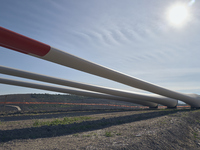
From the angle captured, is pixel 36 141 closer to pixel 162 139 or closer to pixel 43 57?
pixel 43 57

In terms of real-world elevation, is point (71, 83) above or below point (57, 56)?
below

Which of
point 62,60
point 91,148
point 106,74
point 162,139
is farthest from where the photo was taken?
point 106,74

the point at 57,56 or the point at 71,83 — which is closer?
the point at 57,56

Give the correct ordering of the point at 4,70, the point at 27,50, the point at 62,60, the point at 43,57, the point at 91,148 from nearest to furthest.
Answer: the point at 91,148, the point at 27,50, the point at 43,57, the point at 62,60, the point at 4,70

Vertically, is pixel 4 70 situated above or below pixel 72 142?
→ above

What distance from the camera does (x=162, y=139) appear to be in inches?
243

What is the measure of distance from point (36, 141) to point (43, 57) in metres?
Result: 3.65

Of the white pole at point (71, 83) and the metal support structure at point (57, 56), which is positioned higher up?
the metal support structure at point (57, 56)

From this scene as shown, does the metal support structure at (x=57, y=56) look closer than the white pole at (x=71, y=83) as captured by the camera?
Yes

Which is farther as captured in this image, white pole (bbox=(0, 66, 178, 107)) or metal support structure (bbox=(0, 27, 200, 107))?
white pole (bbox=(0, 66, 178, 107))

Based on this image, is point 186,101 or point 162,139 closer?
point 162,139

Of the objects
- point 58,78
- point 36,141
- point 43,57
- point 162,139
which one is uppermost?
point 43,57

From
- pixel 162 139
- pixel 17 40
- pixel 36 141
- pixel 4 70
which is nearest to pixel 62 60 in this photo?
pixel 17 40

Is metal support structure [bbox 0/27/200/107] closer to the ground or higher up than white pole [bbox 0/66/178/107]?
higher up
